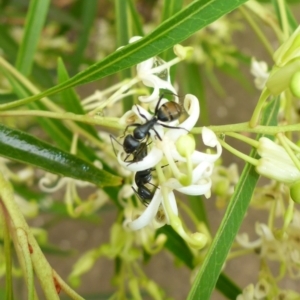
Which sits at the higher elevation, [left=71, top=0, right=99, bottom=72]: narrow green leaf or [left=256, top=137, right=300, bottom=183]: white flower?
[left=256, top=137, right=300, bottom=183]: white flower

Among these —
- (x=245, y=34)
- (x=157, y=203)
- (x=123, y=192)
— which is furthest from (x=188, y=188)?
(x=245, y=34)

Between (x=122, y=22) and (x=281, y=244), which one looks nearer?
(x=281, y=244)

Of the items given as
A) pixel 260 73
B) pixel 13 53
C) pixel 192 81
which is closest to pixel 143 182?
pixel 260 73

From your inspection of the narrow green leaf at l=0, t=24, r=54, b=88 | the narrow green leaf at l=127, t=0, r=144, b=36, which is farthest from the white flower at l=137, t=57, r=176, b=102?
the narrow green leaf at l=0, t=24, r=54, b=88

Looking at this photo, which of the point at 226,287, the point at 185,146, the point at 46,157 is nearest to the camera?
the point at 185,146

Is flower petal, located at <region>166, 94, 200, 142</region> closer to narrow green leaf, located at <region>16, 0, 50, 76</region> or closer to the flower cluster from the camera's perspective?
the flower cluster

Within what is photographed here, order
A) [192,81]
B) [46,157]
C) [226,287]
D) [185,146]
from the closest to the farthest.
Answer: [185,146], [46,157], [226,287], [192,81]

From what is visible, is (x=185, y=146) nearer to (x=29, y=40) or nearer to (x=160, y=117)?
(x=160, y=117)
